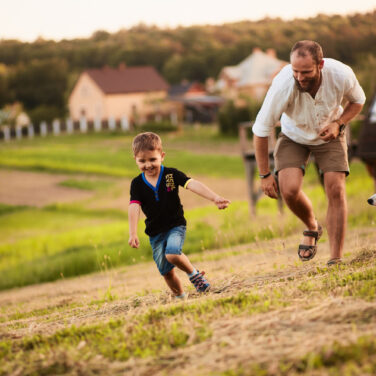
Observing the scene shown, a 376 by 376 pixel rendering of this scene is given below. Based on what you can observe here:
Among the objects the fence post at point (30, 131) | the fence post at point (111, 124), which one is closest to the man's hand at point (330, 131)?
the fence post at point (30, 131)

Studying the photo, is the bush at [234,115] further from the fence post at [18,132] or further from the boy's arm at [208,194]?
the boy's arm at [208,194]

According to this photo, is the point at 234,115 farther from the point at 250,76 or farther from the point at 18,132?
the point at 250,76

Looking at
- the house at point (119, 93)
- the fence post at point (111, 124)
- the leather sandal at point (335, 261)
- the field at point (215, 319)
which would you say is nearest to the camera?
the field at point (215, 319)

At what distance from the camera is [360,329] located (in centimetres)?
316

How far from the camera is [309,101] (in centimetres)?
533

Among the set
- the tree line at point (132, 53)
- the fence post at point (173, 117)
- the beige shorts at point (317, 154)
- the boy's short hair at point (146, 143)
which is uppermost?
the tree line at point (132, 53)

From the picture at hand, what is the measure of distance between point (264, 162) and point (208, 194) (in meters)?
0.84

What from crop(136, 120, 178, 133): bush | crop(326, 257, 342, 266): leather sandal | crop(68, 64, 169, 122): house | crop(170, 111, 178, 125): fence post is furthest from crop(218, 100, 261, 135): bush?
crop(326, 257, 342, 266): leather sandal

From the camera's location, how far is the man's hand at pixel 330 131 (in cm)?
544

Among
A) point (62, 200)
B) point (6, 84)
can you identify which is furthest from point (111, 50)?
point (62, 200)

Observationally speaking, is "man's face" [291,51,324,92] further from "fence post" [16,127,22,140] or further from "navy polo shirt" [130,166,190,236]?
"fence post" [16,127,22,140]

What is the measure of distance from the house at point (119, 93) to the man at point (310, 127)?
7128 cm

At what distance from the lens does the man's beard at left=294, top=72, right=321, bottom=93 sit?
201 inches

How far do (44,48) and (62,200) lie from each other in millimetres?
79972
